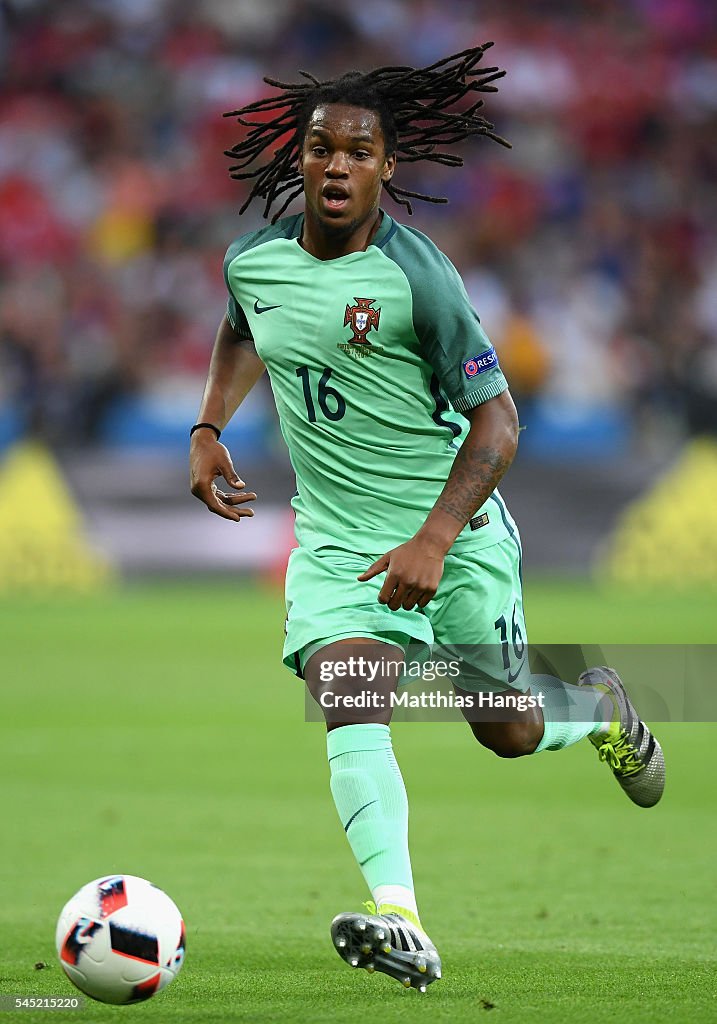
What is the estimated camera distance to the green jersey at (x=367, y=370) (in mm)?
4332

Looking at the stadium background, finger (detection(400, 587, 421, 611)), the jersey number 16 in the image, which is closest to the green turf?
the stadium background

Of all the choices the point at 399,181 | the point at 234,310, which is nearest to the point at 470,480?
the point at 234,310

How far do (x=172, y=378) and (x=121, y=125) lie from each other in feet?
12.6

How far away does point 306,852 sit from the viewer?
626cm

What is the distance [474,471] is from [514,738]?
1005 mm

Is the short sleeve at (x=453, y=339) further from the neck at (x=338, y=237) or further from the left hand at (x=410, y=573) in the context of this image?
the left hand at (x=410, y=573)

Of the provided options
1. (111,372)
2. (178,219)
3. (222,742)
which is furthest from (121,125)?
(222,742)

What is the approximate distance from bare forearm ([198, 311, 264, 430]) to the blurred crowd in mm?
13946

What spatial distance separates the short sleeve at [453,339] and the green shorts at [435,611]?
538 mm

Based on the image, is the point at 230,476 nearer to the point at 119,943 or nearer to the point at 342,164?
the point at 342,164

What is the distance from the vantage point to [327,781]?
8.02m

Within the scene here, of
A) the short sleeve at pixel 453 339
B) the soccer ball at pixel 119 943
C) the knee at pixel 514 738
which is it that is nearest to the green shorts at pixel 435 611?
the knee at pixel 514 738

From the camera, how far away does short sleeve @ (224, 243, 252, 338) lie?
15.5 ft

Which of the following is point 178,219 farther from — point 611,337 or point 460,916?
point 460,916
